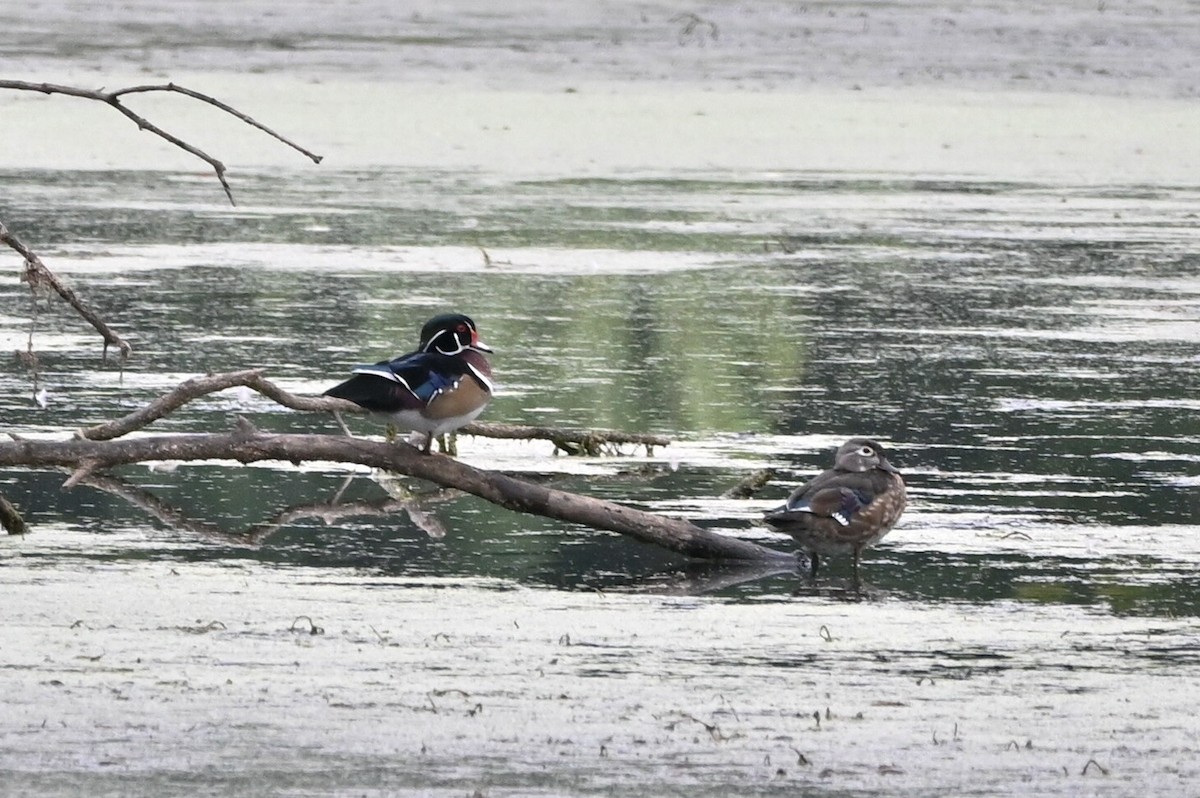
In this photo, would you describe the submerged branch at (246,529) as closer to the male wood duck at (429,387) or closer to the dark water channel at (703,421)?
the dark water channel at (703,421)

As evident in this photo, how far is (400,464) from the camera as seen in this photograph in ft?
25.9

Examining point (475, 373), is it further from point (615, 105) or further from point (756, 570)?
point (615, 105)

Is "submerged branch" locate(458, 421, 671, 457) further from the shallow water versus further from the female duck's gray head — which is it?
the female duck's gray head

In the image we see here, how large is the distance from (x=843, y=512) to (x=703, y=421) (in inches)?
103

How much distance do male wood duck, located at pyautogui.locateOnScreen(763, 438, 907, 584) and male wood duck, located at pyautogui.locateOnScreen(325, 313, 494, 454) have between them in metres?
0.94

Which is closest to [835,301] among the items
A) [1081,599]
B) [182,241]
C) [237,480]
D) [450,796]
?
[182,241]

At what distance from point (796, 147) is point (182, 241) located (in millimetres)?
7234

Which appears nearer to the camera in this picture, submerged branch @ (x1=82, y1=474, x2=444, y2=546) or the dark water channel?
the dark water channel

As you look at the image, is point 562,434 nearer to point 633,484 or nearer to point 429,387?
point 633,484

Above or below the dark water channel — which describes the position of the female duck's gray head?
above

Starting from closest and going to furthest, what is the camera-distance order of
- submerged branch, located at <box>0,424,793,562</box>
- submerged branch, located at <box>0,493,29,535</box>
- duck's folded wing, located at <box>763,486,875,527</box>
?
duck's folded wing, located at <box>763,486,875,527</box>, submerged branch, located at <box>0,424,793,562</box>, submerged branch, located at <box>0,493,29,535</box>

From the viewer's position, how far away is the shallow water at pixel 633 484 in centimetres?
574

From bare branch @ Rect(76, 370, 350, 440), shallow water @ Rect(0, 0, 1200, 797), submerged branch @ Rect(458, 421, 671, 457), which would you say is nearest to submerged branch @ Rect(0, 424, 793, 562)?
shallow water @ Rect(0, 0, 1200, 797)

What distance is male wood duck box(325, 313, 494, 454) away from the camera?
769 cm
